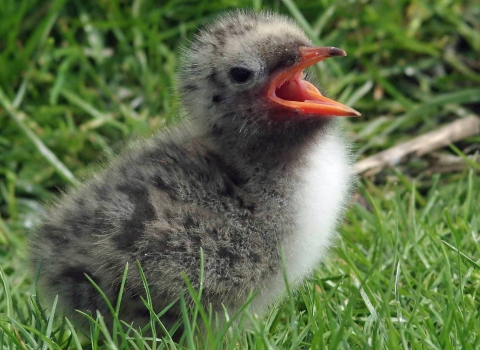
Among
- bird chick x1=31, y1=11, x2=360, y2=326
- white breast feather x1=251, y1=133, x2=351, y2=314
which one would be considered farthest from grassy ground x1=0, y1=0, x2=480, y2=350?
bird chick x1=31, y1=11, x2=360, y2=326

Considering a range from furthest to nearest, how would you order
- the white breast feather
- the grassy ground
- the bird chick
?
the grassy ground, the white breast feather, the bird chick

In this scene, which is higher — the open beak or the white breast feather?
the open beak

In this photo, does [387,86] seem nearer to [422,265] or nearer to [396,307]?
[422,265]

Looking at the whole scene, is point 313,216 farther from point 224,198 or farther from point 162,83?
point 162,83

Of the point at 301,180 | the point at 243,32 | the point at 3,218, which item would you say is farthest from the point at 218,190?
the point at 3,218

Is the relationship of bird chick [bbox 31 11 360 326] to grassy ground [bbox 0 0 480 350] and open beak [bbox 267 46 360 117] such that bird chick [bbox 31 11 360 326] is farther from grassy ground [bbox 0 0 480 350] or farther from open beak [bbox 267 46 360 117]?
grassy ground [bbox 0 0 480 350]

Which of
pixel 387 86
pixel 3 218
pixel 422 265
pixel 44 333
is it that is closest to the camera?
pixel 44 333
